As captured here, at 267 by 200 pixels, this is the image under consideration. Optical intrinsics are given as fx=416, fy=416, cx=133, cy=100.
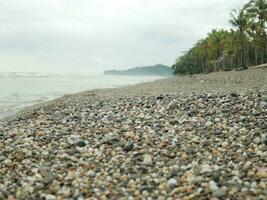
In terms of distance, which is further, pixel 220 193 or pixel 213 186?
pixel 213 186

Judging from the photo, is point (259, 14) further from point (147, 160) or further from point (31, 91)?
point (147, 160)

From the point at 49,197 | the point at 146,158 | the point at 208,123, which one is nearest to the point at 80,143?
the point at 146,158

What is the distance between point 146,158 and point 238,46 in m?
69.3

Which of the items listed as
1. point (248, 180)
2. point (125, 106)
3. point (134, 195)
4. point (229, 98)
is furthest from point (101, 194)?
point (125, 106)

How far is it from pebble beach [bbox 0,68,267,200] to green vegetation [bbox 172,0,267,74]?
4995cm

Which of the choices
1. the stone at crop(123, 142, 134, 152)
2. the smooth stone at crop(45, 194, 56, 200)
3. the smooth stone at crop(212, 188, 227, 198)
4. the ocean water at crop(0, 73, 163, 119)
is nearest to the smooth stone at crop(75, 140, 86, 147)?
the stone at crop(123, 142, 134, 152)

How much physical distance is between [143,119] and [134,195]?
516 cm

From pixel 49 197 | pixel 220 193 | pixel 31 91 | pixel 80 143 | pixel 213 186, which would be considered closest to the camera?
pixel 220 193

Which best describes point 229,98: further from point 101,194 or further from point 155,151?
point 101,194

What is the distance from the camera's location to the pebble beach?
5.78 m

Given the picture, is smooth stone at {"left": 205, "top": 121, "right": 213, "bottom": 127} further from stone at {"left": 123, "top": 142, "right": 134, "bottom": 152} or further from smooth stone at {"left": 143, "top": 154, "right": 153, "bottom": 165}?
smooth stone at {"left": 143, "top": 154, "right": 153, "bottom": 165}

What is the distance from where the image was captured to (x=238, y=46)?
73.0m

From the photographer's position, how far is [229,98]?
12211 millimetres

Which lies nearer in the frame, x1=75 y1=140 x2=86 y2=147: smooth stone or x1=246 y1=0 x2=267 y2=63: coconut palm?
x1=75 y1=140 x2=86 y2=147: smooth stone
